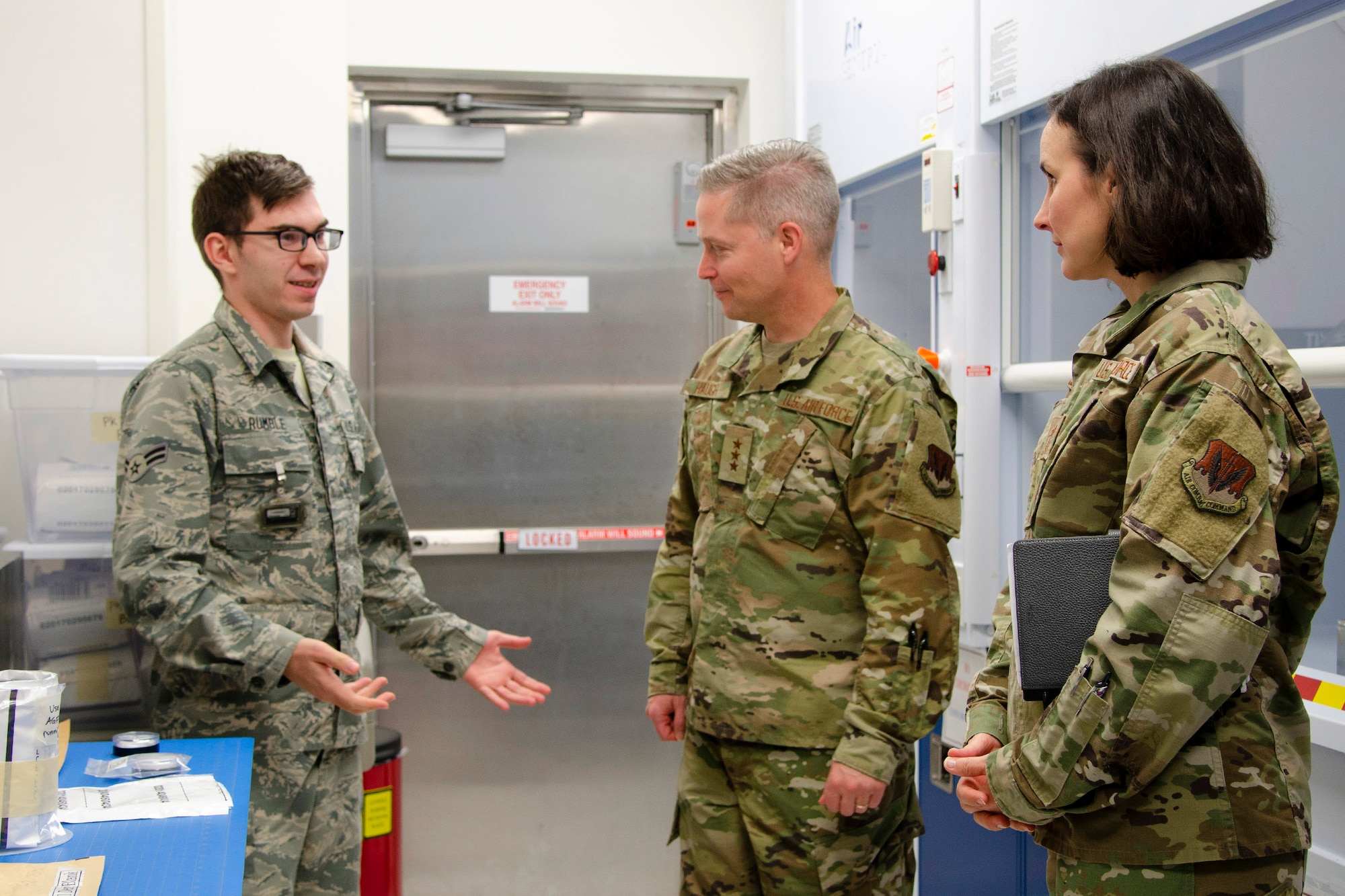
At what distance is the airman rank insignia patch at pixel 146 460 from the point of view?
5.92 feet

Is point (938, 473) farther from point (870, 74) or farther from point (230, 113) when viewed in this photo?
point (230, 113)

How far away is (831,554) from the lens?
1.79 meters

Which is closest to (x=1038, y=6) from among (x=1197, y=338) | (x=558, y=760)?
(x=1197, y=338)

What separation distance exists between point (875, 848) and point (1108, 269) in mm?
1044

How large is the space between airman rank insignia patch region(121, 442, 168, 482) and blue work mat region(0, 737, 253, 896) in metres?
0.50

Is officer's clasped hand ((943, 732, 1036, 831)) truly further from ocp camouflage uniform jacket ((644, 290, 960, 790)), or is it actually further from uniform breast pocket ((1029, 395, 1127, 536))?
ocp camouflage uniform jacket ((644, 290, 960, 790))

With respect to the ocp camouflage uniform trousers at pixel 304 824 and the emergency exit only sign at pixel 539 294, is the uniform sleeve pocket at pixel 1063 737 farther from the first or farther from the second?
the emergency exit only sign at pixel 539 294

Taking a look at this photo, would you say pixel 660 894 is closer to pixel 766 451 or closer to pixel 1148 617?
pixel 766 451

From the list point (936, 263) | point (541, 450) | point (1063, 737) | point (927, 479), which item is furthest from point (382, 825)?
point (1063, 737)

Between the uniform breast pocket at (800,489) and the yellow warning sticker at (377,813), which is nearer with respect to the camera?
the uniform breast pocket at (800,489)

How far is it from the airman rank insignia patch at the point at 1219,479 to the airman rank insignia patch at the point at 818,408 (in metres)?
0.77

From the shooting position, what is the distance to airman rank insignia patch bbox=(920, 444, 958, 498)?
1.75 meters

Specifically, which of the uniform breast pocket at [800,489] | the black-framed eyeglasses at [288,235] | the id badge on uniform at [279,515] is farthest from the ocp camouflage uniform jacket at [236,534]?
the uniform breast pocket at [800,489]

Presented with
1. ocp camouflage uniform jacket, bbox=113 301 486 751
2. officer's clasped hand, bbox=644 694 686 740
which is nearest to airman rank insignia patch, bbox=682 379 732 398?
officer's clasped hand, bbox=644 694 686 740
